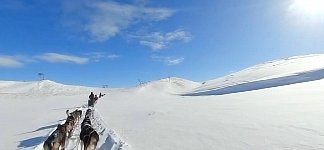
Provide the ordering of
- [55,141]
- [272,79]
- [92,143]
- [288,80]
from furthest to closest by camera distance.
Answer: [272,79] → [288,80] → [92,143] → [55,141]

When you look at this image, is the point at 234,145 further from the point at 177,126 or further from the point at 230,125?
the point at 177,126

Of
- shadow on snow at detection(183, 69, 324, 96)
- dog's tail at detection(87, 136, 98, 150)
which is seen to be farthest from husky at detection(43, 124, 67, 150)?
shadow on snow at detection(183, 69, 324, 96)

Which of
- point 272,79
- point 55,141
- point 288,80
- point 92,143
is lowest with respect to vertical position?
point 92,143

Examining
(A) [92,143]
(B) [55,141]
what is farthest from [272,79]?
(B) [55,141]

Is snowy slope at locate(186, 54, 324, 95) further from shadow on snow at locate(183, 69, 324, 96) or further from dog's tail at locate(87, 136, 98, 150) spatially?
dog's tail at locate(87, 136, 98, 150)

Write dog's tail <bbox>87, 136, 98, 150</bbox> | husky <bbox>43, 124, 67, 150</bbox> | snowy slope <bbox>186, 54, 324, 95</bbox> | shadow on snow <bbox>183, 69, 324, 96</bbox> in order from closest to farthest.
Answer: husky <bbox>43, 124, 67, 150</bbox>, dog's tail <bbox>87, 136, 98, 150</bbox>, shadow on snow <bbox>183, 69, 324, 96</bbox>, snowy slope <bbox>186, 54, 324, 95</bbox>

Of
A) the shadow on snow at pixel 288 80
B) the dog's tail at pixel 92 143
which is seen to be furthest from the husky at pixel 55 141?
the shadow on snow at pixel 288 80

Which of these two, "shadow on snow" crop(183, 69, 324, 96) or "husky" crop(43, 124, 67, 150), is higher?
"shadow on snow" crop(183, 69, 324, 96)

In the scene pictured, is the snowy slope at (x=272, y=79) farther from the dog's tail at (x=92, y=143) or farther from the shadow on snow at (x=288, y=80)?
the dog's tail at (x=92, y=143)

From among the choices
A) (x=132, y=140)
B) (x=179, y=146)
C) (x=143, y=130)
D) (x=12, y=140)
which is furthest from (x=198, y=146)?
(x=12, y=140)

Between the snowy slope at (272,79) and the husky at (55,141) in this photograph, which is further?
the snowy slope at (272,79)

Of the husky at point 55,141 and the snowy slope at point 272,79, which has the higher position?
the snowy slope at point 272,79

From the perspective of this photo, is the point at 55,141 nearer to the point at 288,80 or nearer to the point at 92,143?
the point at 92,143

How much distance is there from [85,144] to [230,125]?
5.24 metres
